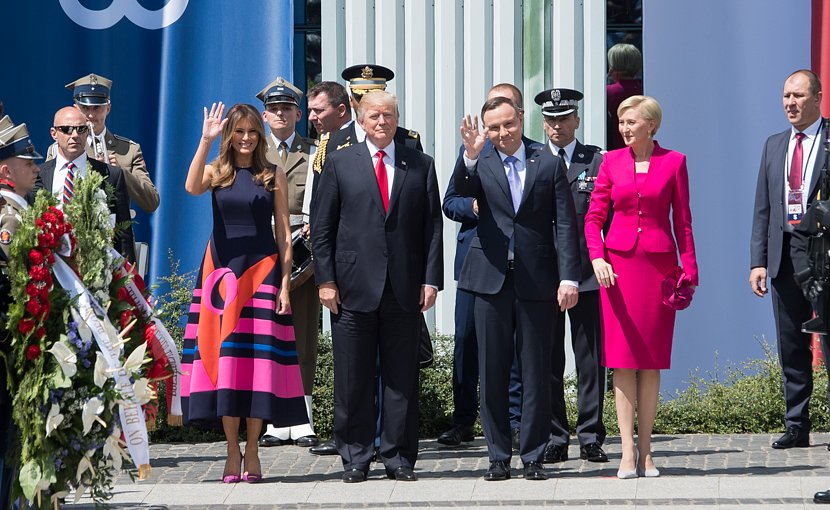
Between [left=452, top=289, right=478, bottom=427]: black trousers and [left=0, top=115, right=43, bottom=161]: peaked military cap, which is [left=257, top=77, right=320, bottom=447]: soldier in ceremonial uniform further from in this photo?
[left=0, top=115, right=43, bottom=161]: peaked military cap

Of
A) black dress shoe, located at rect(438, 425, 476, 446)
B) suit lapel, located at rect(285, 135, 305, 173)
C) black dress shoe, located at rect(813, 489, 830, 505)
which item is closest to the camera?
black dress shoe, located at rect(813, 489, 830, 505)

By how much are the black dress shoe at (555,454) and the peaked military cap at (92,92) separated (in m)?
3.52

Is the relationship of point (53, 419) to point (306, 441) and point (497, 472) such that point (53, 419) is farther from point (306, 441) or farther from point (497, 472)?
point (306, 441)

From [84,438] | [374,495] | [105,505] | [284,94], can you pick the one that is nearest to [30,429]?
[84,438]

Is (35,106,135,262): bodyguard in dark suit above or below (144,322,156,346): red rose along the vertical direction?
above

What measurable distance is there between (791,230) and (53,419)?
493 centimetres

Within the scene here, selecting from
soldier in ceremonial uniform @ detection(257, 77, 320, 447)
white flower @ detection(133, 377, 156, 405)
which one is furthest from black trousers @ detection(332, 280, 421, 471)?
white flower @ detection(133, 377, 156, 405)

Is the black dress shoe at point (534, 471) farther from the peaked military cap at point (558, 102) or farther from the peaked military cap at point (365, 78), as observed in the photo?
the peaked military cap at point (365, 78)

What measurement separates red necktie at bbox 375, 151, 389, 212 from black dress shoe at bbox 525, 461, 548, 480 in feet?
5.18

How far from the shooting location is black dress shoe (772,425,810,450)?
8.86 meters

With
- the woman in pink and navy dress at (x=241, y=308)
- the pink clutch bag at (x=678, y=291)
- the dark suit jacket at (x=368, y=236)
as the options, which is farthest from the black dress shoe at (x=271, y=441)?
the pink clutch bag at (x=678, y=291)

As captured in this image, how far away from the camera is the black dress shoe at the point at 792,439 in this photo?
29.1 ft

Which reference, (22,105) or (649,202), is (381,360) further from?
(22,105)

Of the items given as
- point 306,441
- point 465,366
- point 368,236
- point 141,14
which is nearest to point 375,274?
point 368,236
